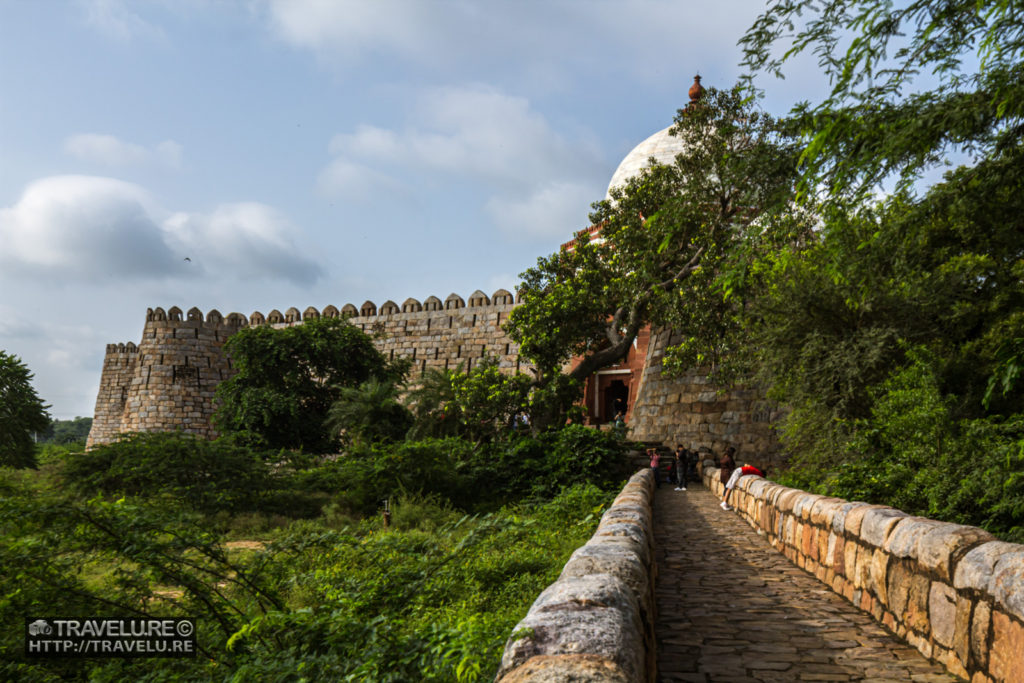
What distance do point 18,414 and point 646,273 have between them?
66.3 ft

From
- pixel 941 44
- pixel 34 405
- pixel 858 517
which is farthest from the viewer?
pixel 34 405

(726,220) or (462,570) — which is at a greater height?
(726,220)

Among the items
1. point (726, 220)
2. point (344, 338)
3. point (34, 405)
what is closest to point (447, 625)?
point (726, 220)

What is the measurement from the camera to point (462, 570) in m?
5.91

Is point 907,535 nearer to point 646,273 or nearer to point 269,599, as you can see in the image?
point 269,599

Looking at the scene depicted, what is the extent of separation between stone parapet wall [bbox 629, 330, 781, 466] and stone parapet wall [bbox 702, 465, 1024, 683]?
11752mm

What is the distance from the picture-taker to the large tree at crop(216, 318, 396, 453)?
2116 centimetres

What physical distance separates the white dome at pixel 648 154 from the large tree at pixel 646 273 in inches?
315

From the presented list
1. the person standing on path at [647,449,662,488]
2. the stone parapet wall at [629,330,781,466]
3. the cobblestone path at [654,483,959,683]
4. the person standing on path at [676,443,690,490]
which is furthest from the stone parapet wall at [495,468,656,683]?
the stone parapet wall at [629,330,781,466]

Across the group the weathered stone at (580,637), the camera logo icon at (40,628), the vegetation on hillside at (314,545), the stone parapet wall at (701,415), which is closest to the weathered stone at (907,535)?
the weathered stone at (580,637)

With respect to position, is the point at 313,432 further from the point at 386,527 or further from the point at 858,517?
the point at 858,517

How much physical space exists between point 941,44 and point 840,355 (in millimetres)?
5258

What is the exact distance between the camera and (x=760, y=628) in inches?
161

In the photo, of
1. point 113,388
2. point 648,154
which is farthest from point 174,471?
point 113,388
